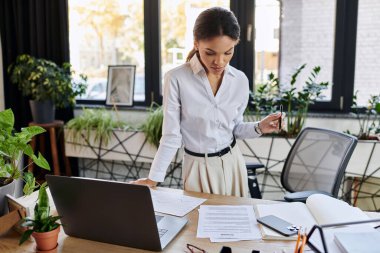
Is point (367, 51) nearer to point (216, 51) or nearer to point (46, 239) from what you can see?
point (216, 51)

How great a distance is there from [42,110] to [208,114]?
7.10ft

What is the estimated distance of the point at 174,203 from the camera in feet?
4.75

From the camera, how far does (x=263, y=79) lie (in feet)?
10.8

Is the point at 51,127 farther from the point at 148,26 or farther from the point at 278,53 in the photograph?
the point at 278,53

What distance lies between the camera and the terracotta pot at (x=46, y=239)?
3.53 ft

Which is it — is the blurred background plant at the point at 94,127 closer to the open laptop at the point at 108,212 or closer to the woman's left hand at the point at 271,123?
the woman's left hand at the point at 271,123

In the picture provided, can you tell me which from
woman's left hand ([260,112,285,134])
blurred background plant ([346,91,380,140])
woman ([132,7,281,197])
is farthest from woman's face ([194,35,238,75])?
blurred background plant ([346,91,380,140])

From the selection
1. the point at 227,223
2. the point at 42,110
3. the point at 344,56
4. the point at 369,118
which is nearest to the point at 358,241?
the point at 227,223

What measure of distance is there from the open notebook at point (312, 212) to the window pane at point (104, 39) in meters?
2.47

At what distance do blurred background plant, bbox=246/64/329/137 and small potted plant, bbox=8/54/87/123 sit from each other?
1.56 m

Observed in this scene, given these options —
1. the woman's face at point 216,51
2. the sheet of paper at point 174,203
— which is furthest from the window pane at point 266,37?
the sheet of paper at point 174,203

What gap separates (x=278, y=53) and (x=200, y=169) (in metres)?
1.89

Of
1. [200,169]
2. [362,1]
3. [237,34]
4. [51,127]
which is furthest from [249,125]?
[51,127]

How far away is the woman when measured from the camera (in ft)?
5.01
